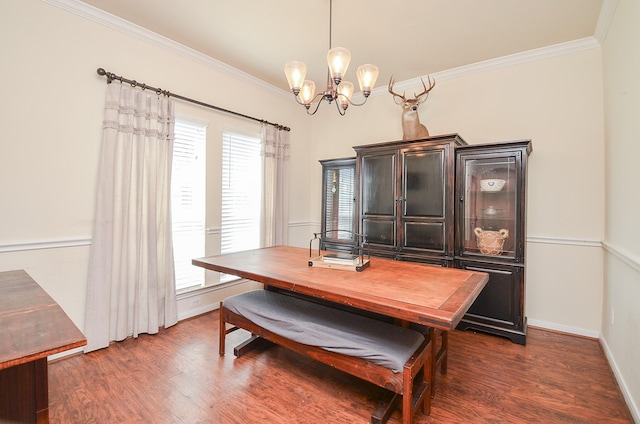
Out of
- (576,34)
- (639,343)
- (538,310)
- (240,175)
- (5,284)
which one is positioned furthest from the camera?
(240,175)

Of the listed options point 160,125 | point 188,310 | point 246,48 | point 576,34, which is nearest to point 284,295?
point 188,310

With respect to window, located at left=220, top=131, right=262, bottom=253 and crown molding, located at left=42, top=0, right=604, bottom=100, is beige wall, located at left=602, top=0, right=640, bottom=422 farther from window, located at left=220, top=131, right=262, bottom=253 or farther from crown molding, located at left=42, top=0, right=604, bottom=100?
window, located at left=220, top=131, right=262, bottom=253

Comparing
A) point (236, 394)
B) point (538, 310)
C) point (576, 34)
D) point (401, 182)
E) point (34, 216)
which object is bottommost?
point (236, 394)

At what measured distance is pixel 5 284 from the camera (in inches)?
63.5

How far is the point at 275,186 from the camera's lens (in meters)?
4.04

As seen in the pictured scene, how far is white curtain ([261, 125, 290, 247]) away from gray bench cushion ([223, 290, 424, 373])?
1593 millimetres

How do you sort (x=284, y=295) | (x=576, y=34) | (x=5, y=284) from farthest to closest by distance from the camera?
(x=576, y=34), (x=284, y=295), (x=5, y=284)

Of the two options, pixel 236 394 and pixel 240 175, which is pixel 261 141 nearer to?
pixel 240 175

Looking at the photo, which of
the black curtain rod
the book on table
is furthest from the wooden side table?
the black curtain rod

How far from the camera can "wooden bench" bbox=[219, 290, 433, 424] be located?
1.60m

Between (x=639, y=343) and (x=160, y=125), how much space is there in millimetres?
4023

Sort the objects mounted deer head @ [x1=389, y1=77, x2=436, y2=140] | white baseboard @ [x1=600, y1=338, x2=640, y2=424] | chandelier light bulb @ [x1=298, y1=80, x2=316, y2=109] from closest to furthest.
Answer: white baseboard @ [x1=600, y1=338, x2=640, y2=424]
chandelier light bulb @ [x1=298, y1=80, x2=316, y2=109]
mounted deer head @ [x1=389, y1=77, x2=436, y2=140]

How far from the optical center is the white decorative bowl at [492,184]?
2.89 meters

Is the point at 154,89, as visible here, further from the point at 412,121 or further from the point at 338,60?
the point at 412,121
